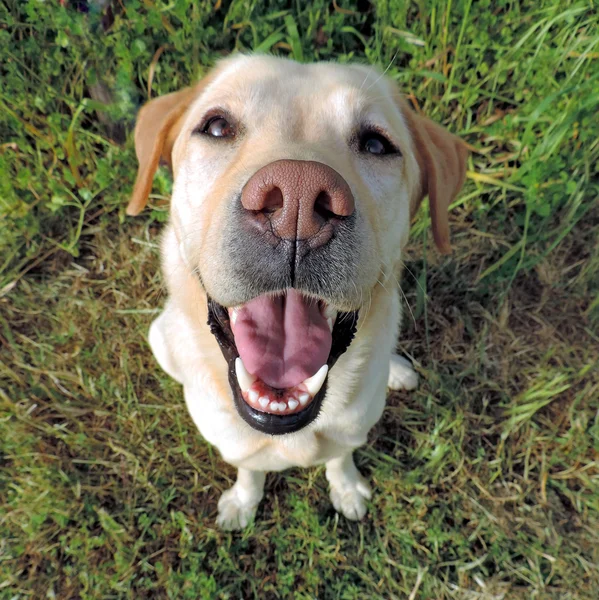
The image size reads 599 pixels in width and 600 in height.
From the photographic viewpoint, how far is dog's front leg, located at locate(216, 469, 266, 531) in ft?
8.93

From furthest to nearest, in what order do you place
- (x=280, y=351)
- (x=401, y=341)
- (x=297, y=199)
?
(x=401, y=341) → (x=280, y=351) → (x=297, y=199)

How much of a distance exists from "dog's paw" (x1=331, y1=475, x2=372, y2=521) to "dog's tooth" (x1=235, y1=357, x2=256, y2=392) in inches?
57.2

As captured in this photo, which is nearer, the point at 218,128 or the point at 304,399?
the point at 304,399

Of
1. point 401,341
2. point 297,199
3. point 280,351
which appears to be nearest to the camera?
point 297,199

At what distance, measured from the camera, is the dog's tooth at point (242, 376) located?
1.66m

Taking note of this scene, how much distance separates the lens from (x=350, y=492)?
2834 mm

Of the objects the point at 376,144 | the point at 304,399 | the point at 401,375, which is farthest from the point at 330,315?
the point at 401,375

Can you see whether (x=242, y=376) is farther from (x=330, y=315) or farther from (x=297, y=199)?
(x=297, y=199)

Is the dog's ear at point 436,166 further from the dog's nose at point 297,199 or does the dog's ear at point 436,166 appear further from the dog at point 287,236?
the dog's nose at point 297,199

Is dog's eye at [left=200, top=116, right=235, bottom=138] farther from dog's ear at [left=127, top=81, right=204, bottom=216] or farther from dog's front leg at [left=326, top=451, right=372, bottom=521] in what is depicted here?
dog's front leg at [left=326, top=451, right=372, bottom=521]

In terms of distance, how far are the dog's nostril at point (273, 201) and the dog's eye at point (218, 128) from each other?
65cm

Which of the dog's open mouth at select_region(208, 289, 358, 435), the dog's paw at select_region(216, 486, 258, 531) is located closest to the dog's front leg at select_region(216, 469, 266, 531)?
the dog's paw at select_region(216, 486, 258, 531)

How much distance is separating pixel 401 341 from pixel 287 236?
7.12 feet

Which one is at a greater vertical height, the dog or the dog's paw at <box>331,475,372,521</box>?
the dog
